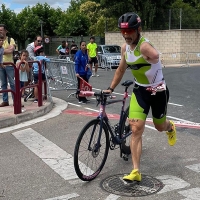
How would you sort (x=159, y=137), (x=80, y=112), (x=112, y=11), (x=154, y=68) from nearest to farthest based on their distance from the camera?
(x=154, y=68)
(x=159, y=137)
(x=80, y=112)
(x=112, y=11)

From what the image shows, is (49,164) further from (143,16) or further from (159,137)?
(143,16)

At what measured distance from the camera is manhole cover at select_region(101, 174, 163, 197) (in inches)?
163

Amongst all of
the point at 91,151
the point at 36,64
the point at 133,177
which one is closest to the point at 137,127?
the point at 133,177

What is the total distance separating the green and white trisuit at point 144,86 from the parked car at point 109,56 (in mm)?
17405

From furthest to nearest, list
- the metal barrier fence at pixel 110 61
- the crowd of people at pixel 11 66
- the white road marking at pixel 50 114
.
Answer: the metal barrier fence at pixel 110 61 → the crowd of people at pixel 11 66 → the white road marking at pixel 50 114

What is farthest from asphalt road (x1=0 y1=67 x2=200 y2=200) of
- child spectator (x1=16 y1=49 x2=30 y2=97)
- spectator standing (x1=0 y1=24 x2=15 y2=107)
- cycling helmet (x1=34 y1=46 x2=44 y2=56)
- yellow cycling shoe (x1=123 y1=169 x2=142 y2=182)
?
cycling helmet (x1=34 y1=46 x2=44 y2=56)

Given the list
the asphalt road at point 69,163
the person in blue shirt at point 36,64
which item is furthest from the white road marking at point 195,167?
the person in blue shirt at point 36,64

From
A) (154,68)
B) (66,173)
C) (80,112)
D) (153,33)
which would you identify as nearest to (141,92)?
(154,68)

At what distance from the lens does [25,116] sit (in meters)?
7.77

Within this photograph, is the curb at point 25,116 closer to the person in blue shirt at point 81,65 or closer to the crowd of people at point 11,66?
the crowd of people at point 11,66

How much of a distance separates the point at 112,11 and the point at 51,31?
26.5 meters

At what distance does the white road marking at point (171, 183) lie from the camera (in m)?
4.25

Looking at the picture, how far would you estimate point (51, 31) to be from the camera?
57156 millimetres

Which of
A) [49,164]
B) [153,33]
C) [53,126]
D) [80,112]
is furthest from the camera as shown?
[153,33]
